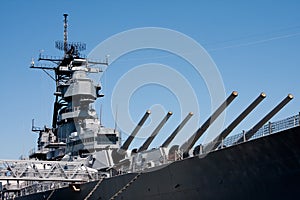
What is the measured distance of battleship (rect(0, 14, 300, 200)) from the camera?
14.6 m

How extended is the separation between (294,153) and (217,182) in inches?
143

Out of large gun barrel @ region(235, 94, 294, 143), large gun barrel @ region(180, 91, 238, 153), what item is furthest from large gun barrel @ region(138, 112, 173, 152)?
large gun barrel @ region(235, 94, 294, 143)

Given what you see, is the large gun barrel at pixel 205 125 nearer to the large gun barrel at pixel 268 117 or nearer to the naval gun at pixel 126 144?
the large gun barrel at pixel 268 117

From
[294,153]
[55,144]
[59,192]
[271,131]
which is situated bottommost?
[294,153]

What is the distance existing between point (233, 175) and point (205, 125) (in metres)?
3.56

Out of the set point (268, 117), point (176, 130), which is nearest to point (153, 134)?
point (176, 130)

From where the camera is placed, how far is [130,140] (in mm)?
25906

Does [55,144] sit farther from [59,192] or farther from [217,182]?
[217,182]

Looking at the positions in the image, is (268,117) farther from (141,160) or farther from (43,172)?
(43,172)

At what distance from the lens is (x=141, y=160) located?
2341 cm

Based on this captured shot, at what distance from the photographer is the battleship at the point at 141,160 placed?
1459cm

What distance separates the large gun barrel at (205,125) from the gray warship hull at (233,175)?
156 centimetres

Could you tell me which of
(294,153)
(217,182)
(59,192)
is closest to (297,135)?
(294,153)

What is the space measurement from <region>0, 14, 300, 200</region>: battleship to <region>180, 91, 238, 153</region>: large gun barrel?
0.12 ft
